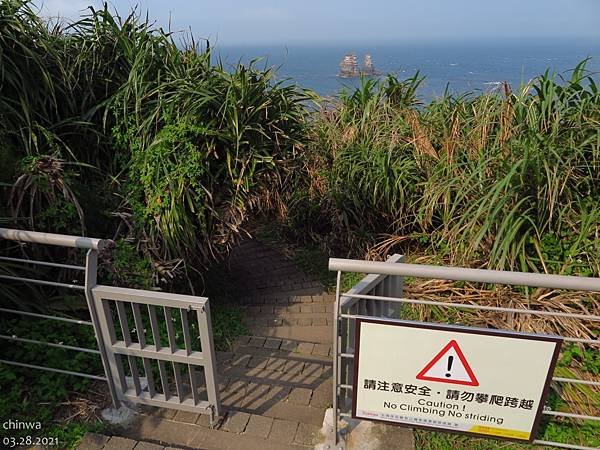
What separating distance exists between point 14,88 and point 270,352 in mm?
2742

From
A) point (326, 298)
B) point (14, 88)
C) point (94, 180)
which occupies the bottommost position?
point (326, 298)

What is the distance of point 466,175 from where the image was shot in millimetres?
3900

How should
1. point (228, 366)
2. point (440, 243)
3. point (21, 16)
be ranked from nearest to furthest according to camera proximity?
1. point (228, 366)
2. point (21, 16)
3. point (440, 243)

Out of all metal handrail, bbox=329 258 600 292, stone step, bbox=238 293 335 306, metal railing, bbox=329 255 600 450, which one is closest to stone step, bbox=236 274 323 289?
stone step, bbox=238 293 335 306

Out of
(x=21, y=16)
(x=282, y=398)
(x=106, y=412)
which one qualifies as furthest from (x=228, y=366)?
(x=21, y=16)

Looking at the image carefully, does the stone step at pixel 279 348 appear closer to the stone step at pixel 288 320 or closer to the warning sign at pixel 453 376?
the stone step at pixel 288 320

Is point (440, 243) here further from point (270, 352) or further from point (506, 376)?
point (506, 376)

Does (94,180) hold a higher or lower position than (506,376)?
higher

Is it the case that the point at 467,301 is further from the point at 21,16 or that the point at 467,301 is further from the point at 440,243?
the point at 21,16

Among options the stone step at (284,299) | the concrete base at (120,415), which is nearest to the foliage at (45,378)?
the concrete base at (120,415)

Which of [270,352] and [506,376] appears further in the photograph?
[270,352]

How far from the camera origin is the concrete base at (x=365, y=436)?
7.63 ft

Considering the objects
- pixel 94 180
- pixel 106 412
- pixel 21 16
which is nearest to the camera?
pixel 106 412

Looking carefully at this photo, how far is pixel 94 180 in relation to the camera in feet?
12.1
